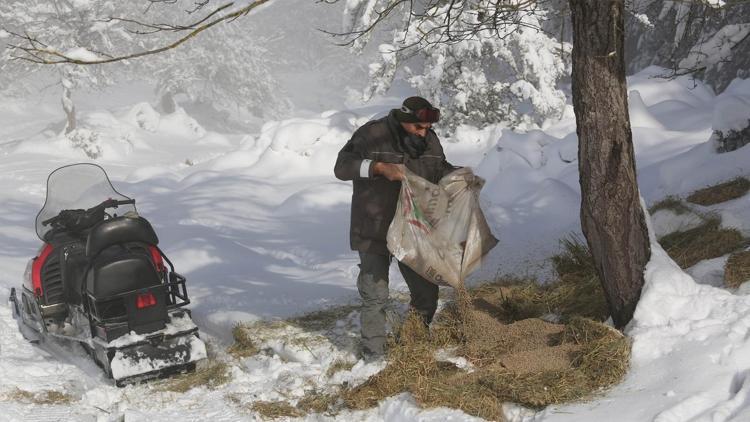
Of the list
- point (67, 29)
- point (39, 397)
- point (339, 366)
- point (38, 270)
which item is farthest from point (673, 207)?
point (67, 29)

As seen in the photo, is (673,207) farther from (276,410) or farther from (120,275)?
(120,275)

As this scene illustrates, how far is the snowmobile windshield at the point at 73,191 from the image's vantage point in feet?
23.4

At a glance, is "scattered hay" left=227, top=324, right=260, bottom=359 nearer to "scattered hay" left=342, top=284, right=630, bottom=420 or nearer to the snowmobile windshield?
"scattered hay" left=342, top=284, right=630, bottom=420

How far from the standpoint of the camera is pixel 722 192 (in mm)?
7422

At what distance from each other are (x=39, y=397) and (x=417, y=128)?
128 inches

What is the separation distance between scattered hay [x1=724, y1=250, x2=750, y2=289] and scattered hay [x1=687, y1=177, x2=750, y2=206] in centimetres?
249

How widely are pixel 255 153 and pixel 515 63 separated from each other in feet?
22.2

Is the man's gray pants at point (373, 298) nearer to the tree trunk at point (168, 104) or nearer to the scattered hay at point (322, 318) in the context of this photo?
the scattered hay at point (322, 318)

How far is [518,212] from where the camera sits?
31.8 feet

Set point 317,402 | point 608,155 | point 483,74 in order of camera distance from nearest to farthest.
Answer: point 608,155 → point 317,402 → point 483,74

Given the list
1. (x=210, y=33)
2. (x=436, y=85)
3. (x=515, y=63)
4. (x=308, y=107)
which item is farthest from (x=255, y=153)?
(x=308, y=107)

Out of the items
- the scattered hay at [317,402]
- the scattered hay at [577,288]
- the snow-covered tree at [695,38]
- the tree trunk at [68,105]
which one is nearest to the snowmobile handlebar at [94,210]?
the scattered hay at [317,402]

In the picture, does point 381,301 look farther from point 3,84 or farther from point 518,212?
point 3,84

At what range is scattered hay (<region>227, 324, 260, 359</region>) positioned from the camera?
19.2ft
